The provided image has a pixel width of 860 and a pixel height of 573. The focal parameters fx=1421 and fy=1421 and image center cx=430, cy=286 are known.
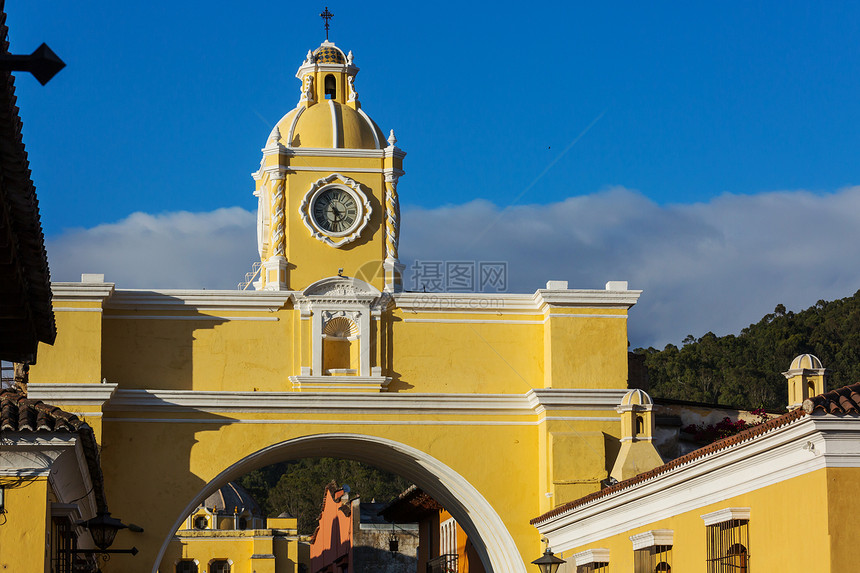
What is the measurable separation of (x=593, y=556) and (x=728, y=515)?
16.3ft

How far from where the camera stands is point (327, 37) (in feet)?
83.4

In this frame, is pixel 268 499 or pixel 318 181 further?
pixel 268 499

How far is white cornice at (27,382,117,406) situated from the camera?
72.1 ft

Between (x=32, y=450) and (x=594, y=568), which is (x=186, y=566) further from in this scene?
(x=32, y=450)

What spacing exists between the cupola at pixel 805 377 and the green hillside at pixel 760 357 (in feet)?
124

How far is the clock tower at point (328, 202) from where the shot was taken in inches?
933

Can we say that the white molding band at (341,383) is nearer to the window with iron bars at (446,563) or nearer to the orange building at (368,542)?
the window with iron bars at (446,563)

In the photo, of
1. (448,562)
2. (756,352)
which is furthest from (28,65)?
(756,352)

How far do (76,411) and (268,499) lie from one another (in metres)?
44.6

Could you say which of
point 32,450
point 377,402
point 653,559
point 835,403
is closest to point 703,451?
point 653,559

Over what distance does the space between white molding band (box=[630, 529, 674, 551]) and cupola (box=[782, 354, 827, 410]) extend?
2.16m

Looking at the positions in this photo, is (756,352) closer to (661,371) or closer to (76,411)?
(661,371)

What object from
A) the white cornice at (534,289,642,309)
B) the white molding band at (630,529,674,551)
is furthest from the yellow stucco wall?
the white cornice at (534,289,642,309)

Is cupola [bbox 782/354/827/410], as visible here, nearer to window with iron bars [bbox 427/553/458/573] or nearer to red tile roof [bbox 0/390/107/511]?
red tile roof [bbox 0/390/107/511]
